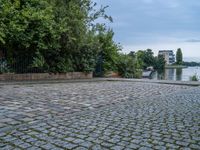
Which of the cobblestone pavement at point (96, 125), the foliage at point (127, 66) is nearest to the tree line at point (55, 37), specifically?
the foliage at point (127, 66)

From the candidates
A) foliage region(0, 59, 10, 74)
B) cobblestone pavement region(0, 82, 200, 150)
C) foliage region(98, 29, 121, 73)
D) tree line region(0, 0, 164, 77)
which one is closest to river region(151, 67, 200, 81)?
foliage region(98, 29, 121, 73)

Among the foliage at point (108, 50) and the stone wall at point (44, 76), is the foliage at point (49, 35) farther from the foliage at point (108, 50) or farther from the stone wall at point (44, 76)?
the foliage at point (108, 50)

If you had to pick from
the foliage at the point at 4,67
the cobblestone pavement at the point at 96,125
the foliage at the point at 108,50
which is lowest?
the cobblestone pavement at the point at 96,125

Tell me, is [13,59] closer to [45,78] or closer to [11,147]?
[45,78]

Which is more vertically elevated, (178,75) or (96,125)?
(178,75)

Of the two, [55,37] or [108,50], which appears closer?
[55,37]

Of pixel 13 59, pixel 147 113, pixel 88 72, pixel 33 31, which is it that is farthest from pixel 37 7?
pixel 147 113

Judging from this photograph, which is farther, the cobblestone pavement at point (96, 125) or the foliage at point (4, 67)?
the foliage at point (4, 67)

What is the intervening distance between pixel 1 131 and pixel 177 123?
3.66 meters

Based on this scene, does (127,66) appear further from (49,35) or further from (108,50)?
(49,35)

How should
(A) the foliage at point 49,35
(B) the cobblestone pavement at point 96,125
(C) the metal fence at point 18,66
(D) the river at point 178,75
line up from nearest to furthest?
1. (B) the cobblestone pavement at point 96,125
2. (A) the foliage at point 49,35
3. (C) the metal fence at point 18,66
4. (D) the river at point 178,75

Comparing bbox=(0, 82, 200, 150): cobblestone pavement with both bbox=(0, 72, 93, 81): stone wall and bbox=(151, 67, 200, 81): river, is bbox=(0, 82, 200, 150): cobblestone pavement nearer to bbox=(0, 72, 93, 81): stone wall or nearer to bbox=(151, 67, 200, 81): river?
bbox=(0, 72, 93, 81): stone wall

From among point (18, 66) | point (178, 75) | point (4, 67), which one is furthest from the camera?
point (178, 75)

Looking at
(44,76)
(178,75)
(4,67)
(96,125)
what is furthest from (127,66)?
(96,125)
